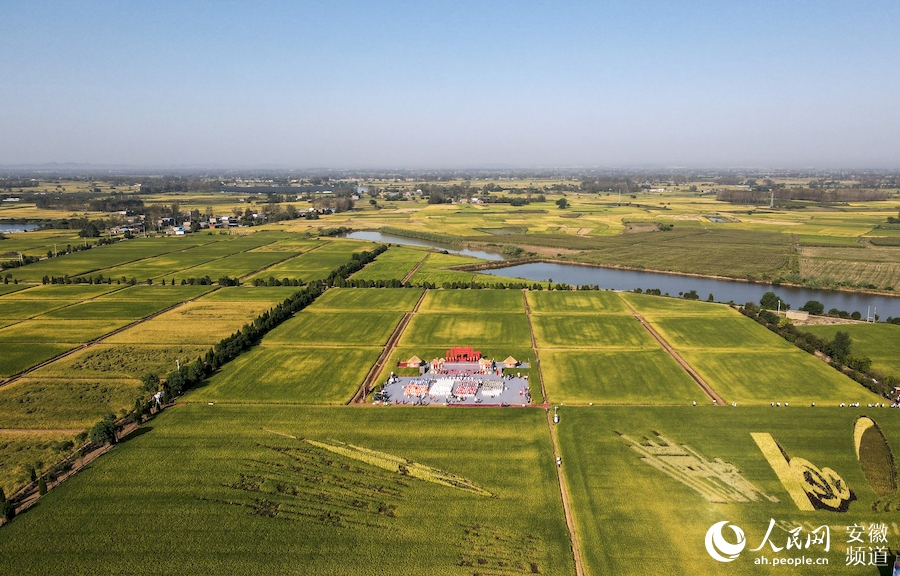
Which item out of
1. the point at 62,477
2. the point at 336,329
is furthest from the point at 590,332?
the point at 62,477

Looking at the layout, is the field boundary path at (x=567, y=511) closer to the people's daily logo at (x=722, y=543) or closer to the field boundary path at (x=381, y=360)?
the people's daily logo at (x=722, y=543)

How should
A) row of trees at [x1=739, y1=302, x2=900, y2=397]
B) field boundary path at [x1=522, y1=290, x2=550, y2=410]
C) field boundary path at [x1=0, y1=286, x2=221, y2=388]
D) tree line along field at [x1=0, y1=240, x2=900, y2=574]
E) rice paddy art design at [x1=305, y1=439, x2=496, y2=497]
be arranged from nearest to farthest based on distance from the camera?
tree line along field at [x1=0, y1=240, x2=900, y2=574] < rice paddy art design at [x1=305, y1=439, x2=496, y2=497] < field boundary path at [x1=522, y1=290, x2=550, y2=410] < row of trees at [x1=739, y1=302, x2=900, y2=397] < field boundary path at [x1=0, y1=286, x2=221, y2=388]

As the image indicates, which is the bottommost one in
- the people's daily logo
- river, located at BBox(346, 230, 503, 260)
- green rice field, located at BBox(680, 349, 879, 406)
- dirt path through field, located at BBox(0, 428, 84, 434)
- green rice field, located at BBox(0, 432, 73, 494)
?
the people's daily logo

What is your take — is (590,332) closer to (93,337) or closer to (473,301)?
(473,301)

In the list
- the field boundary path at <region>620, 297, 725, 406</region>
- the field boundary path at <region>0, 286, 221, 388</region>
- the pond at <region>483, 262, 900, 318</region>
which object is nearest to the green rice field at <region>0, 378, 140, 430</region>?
the field boundary path at <region>0, 286, 221, 388</region>

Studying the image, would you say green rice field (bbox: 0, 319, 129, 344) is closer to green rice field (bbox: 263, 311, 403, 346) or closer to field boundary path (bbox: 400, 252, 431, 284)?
green rice field (bbox: 263, 311, 403, 346)

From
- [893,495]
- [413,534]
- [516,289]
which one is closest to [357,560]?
[413,534]
